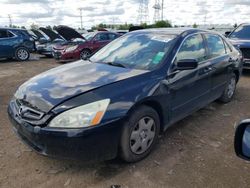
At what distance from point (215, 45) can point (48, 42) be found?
39.3 feet

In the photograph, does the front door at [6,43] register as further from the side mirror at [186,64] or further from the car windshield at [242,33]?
the side mirror at [186,64]

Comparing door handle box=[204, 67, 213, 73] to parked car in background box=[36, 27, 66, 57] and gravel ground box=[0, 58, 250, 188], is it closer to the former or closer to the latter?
gravel ground box=[0, 58, 250, 188]

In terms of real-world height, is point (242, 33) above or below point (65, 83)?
Answer: above

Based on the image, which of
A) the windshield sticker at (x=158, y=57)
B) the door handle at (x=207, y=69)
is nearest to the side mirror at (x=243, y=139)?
the windshield sticker at (x=158, y=57)

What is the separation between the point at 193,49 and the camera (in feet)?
13.3

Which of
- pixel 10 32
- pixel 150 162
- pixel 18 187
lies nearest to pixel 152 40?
pixel 150 162

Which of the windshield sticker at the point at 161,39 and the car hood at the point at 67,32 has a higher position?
the car hood at the point at 67,32

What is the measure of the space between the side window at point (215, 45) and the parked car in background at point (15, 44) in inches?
412

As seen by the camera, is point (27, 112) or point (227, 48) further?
point (227, 48)

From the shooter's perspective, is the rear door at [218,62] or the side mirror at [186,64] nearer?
the side mirror at [186,64]

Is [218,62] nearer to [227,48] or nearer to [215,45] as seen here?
[215,45]

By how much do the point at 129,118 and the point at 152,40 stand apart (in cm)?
156

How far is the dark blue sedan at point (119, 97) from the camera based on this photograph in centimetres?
260

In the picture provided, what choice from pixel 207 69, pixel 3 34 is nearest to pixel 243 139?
pixel 207 69
